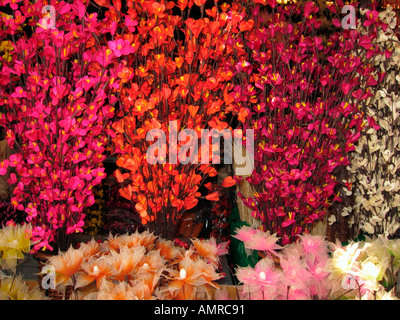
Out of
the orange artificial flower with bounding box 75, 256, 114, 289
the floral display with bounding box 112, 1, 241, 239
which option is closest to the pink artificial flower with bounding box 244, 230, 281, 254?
the floral display with bounding box 112, 1, 241, 239

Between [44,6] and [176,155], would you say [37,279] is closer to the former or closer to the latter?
[176,155]

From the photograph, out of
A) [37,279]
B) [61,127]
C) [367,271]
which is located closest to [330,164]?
[367,271]

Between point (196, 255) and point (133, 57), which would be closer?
point (196, 255)

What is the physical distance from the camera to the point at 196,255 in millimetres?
1223

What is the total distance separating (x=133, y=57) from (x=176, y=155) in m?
0.38

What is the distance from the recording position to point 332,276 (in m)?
0.95

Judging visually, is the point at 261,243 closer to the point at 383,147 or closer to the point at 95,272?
the point at 95,272

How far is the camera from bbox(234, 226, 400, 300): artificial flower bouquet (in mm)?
926

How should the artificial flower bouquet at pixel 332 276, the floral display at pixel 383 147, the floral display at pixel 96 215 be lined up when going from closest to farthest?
1. the artificial flower bouquet at pixel 332 276
2. the floral display at pixel 383 147
3. the floral display at pixel 96 215

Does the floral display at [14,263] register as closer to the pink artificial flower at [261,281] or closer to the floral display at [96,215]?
the pink artificial flower at [261,281]

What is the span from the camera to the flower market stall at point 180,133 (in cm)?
110

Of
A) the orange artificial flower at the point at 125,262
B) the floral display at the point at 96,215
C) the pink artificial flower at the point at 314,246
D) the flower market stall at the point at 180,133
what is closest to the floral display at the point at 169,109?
the flower market stall at the point at 180,133
